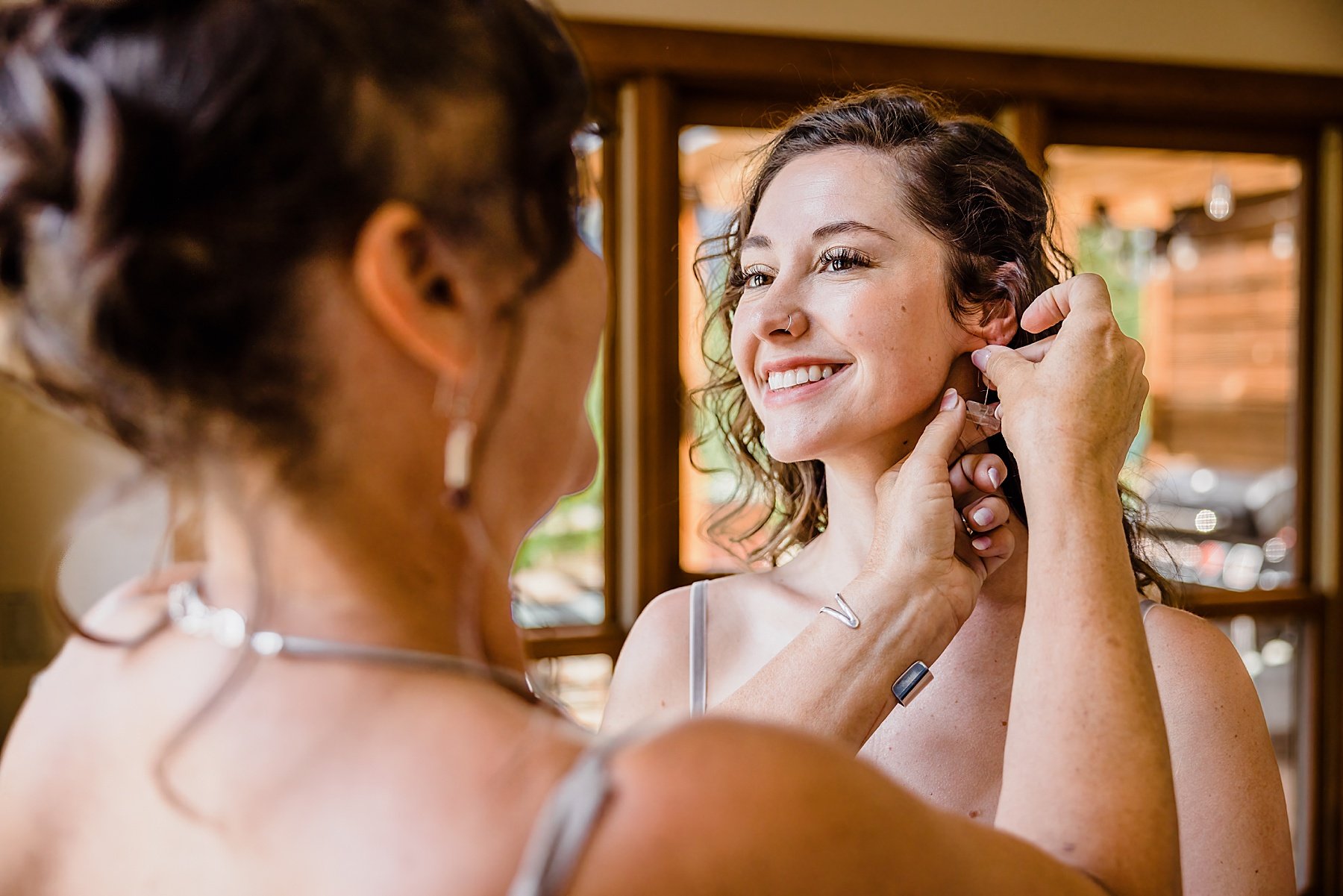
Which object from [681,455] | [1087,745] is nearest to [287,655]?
[1087,745]

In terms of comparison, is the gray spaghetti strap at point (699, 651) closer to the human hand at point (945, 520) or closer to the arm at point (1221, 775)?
the human hand at point (945, 520)

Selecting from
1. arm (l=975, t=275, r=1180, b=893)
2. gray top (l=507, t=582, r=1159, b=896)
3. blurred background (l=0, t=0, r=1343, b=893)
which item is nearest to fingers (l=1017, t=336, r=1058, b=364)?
arm (l=975, t=275, r=1180, b=893)

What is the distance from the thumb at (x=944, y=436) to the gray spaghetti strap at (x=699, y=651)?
0.41 metres

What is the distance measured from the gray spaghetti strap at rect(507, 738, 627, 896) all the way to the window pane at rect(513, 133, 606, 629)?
233 centimetres

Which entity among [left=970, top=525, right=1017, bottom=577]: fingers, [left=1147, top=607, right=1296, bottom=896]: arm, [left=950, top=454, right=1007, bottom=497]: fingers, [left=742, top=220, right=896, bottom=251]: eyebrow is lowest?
[left=1147, top=607, right=1296, bottom=896]: arm

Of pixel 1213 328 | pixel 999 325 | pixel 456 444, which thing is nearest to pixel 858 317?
pixel 999 325

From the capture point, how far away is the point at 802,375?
1.39 meters

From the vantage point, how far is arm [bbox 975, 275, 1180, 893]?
2.37ft

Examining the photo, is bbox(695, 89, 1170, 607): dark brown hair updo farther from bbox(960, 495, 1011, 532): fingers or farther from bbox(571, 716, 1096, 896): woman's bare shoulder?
bbox(571, 716, 1096, 896): woman's bare shoulder

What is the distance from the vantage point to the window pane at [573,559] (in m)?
2.88

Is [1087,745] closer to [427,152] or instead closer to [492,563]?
[492,563]

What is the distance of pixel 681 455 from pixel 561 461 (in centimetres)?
223

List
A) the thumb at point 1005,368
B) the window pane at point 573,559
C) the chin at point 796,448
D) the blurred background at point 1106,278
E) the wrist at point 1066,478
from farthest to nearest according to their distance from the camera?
the window pane at point 573,559 → the blurred background at point 1106,278 → the chin at point 796,448 → the thumb at point 1005,368 → the wrist at point 1066,478

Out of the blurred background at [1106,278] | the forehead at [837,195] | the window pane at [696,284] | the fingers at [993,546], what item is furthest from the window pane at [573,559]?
the fingers at [993,546]
